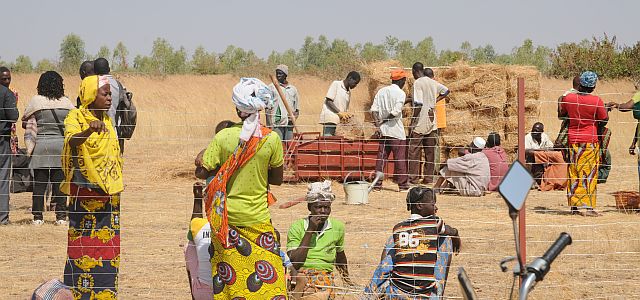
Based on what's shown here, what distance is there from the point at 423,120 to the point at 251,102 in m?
8.98

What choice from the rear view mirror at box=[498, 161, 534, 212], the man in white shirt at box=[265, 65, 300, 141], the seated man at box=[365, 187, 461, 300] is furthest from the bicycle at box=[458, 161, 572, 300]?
the man in white shirt at box=[265, 65, 300, 141]

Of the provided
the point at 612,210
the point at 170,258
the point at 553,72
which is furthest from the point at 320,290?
the point at 553,72

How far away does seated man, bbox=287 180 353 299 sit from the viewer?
21.7 ft

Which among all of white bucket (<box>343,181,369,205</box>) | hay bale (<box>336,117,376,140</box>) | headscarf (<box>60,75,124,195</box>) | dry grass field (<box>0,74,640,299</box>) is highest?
headscarf (<box>60,75,124,195</box>)

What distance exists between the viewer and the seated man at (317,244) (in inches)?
260

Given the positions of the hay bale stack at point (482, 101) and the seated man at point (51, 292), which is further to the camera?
the hay bale stack at point (482, 101)

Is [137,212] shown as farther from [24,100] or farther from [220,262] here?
[24,100]

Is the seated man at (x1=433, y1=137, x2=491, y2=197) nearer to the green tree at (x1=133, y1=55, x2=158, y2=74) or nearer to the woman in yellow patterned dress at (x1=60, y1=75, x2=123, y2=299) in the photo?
the woman in yellow patterned dress at (x1=60, y1=75, x2=123, y2=299)

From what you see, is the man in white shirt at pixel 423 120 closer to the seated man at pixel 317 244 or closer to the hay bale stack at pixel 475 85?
the hay bale stack at pixel 475 85

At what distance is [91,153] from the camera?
6.17 meters

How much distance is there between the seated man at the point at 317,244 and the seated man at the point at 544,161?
7.38 m

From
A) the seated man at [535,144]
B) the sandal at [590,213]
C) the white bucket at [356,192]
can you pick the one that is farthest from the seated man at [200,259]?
the seated man at [535,144]

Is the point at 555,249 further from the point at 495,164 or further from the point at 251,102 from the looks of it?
the point at 495,164

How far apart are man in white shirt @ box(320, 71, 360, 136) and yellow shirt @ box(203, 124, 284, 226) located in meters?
9.25
